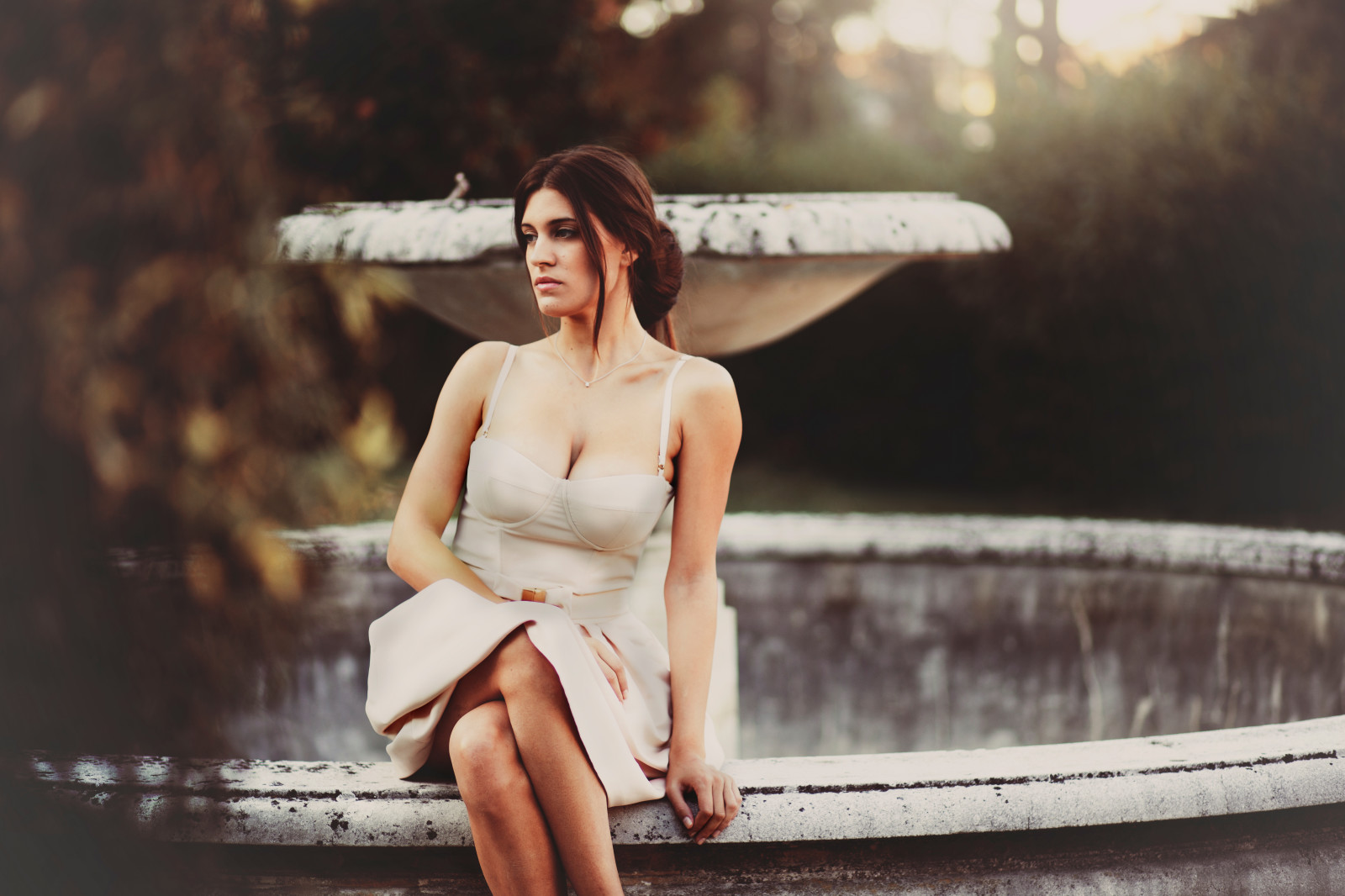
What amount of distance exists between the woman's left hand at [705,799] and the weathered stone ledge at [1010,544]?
2.08 m

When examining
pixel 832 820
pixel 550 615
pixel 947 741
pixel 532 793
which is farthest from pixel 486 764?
pixel 947 741

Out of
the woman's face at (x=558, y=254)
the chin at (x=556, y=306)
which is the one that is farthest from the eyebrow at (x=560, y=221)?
the chin at (x=556, y=306)

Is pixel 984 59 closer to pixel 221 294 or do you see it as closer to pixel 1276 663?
pixel 1276 663

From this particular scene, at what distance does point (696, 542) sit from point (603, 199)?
1.99ft

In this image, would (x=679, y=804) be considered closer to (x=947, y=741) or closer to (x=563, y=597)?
(x=563, y=597)

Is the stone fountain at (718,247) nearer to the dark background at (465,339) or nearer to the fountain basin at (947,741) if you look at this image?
the dark background at (465,339)

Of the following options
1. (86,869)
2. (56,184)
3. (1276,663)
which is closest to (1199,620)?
(1276,663)

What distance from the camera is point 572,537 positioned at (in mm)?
1940

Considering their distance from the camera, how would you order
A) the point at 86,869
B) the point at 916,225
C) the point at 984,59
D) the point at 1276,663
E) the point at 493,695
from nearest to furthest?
the point at 86,869 → the point at 493,695 → the point at 916,225 → the point at 1276,663 → the point at 984,59

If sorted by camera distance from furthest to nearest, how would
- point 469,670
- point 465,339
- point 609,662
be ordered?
point 465,339, point 609,662, point 469,670

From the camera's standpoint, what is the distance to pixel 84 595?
128 cm

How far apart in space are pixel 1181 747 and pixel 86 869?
5.44 ft

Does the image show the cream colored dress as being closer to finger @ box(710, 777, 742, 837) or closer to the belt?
the belt

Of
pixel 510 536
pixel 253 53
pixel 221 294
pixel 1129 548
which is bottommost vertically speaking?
pixel 1129 548
